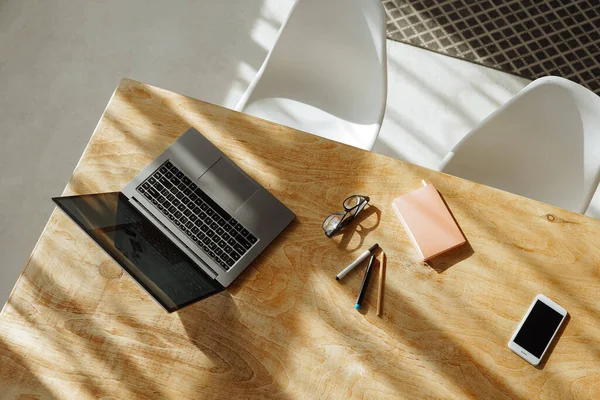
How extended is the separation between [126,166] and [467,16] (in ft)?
6.64

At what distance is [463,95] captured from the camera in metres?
2.89

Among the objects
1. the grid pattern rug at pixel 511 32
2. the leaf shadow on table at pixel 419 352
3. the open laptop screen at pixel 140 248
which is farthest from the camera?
the grid pattern rug at pixel 511 32

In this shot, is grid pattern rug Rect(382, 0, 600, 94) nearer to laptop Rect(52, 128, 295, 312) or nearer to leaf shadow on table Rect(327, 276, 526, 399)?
laptop Rect(52, 128, 295, 312)

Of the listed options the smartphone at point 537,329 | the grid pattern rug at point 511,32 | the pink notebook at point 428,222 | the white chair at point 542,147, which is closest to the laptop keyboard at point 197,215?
the pink notebook at point 428,222

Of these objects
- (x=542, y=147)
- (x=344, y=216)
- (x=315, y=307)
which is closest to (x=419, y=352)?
(x=315, y=307)

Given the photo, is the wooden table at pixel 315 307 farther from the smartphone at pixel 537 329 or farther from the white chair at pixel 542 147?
the white chair at pixel 542 147

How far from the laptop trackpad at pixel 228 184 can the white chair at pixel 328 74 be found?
508 millimetres

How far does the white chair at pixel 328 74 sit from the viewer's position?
211 centimetres

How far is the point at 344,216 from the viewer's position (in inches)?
67.9

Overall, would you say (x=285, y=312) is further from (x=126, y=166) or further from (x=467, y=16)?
(x=467, y=16)

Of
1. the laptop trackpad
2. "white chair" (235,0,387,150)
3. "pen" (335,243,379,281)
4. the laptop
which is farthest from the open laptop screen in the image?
"white chair" (235,0,387,150)

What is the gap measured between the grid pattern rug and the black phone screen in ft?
5.31

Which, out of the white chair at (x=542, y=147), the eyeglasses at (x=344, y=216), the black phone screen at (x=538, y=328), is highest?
the eyeglasses at (x=344, y=216)

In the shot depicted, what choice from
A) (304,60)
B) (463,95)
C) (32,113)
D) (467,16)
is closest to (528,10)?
(467,16)
